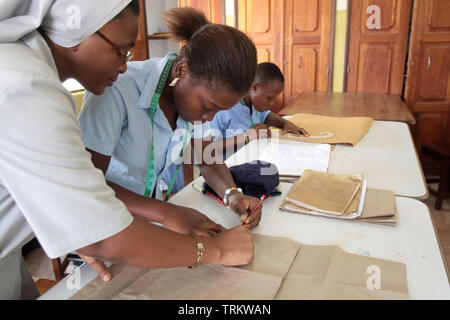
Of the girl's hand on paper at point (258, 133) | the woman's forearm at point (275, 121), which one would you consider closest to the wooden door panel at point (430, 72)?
the woman's forearm at point (275, 121)

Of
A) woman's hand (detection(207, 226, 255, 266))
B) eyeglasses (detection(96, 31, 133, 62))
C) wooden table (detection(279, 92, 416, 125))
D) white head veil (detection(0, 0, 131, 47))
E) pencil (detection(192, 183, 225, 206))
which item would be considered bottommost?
wooden table (detection(279, 92, 416, 125))

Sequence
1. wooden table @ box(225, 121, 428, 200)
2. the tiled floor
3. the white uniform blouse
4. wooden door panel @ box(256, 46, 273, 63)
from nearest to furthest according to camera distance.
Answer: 1. the white uniform blouse
2. wooden table @ box(225, 121, 428, 200)
3. the tiled floor
4. wooden door panel @ box(256, 46, 273, 63)

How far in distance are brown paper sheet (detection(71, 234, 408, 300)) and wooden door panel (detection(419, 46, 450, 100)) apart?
320cm

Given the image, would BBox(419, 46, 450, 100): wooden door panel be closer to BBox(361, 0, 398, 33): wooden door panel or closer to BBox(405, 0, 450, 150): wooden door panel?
BBox(405, 0, 450, 150): wooden door panel

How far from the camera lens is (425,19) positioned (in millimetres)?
3348

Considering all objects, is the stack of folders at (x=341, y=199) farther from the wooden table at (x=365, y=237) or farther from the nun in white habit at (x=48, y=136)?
the nun in white habit at (x=48, y=136)

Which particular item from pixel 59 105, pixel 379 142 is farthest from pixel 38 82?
pixel 379 142

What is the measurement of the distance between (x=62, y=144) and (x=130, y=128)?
515mm

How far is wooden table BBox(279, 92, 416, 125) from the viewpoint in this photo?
2672 millimetres

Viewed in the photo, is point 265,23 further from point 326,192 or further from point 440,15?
point 326,192

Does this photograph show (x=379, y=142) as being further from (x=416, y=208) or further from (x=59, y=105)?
(x=59, y=105)

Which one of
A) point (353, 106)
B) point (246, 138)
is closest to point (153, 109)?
point (246, 138)

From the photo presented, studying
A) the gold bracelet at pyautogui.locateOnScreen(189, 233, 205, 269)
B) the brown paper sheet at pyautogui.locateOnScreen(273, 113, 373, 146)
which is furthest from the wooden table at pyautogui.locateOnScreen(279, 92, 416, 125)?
the gold bracelet at pyautogui.locateOnScreen(189, 233, 205, 269)
